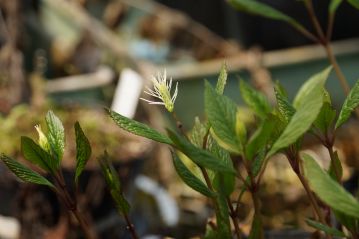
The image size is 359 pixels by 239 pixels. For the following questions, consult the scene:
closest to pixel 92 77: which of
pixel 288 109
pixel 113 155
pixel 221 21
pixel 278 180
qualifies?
pixel 278 180

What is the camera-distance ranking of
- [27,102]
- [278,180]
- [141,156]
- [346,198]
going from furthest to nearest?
[278,180], [27,102], [141,156], [346,198]

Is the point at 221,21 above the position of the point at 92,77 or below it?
above

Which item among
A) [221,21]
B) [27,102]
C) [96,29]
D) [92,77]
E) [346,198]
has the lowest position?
[346,198]

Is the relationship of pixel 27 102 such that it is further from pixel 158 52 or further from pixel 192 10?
pixel 192 10

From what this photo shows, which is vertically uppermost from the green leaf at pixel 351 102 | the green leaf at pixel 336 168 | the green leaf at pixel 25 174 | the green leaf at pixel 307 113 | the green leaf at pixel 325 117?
the green leaf at pixel 351 102

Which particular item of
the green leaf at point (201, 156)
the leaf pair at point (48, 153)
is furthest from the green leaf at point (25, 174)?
the green leaf at point (201, 156)

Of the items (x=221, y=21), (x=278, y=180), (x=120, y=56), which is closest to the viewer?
(x=278, y=180)

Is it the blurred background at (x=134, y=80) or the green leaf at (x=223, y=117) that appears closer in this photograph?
the green leaf at (x=223, y=117)

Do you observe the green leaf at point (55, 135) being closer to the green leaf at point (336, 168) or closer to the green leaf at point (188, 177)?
the green leaf at point (188, 177)
